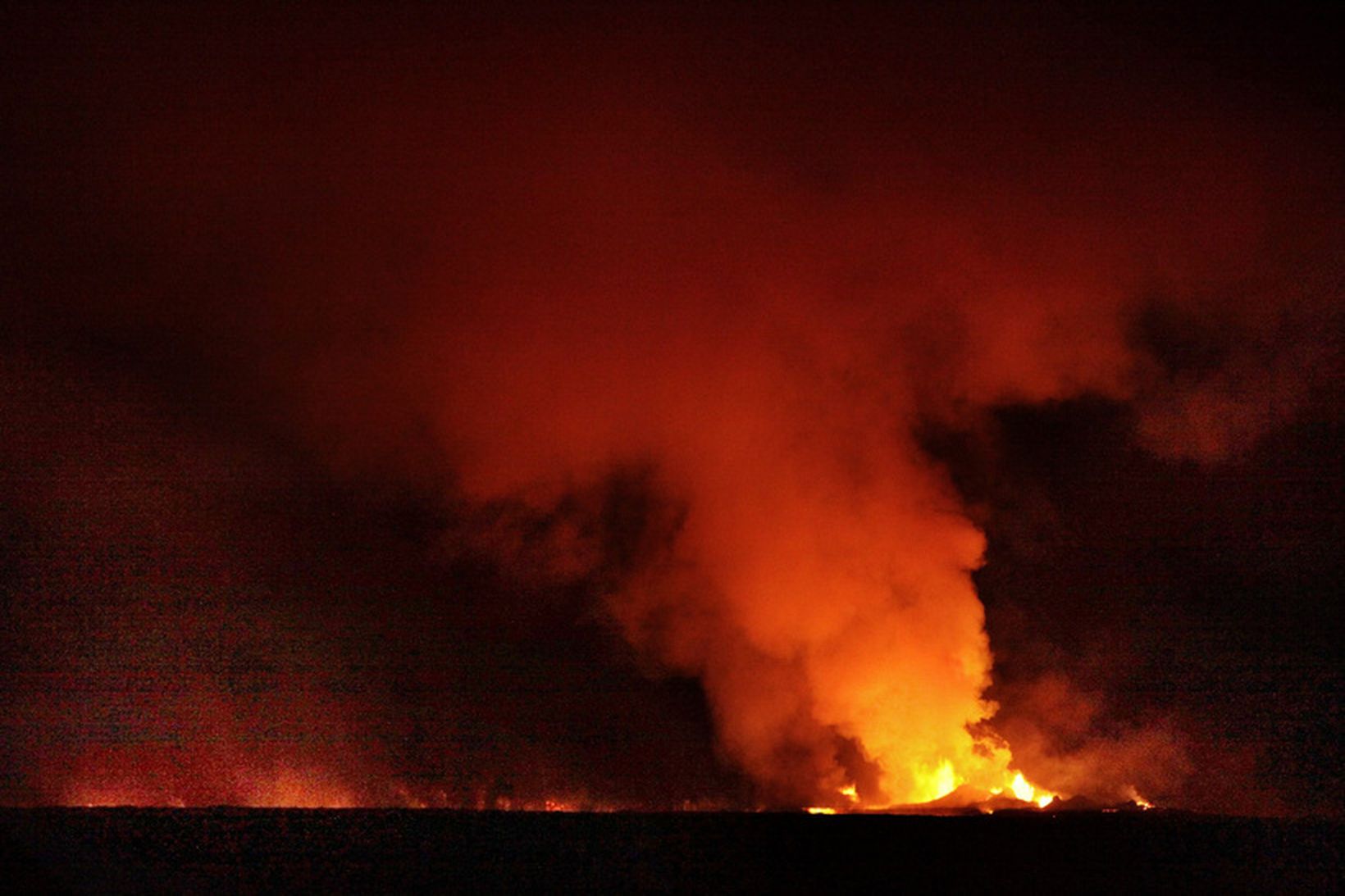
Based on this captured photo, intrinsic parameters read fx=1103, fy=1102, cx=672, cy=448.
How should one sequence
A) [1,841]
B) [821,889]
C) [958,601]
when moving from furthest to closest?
[958,601] < [1,841] < [821,889]

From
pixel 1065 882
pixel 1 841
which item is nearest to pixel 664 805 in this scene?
pixel 1065 882

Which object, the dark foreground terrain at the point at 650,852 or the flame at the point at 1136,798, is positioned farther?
the flame at the point at 1136,798

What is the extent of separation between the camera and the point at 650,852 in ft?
44.8

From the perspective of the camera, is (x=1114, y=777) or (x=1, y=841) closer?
(x=1, y=841)

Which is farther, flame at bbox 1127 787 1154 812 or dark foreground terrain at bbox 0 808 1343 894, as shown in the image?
flame at bbox 1127 787 1154 812

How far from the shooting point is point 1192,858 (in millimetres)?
13641

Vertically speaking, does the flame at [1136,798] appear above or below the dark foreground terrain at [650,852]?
above

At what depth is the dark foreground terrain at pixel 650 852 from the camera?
12672 millimetres

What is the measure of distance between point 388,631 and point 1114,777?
45.9 feet

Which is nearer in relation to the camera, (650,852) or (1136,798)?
(650,852)

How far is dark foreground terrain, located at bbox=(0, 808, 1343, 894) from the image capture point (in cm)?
1267

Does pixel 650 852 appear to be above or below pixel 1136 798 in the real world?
below

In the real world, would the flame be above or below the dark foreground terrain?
above

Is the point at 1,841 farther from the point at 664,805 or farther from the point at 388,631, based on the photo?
the point at 664,805
